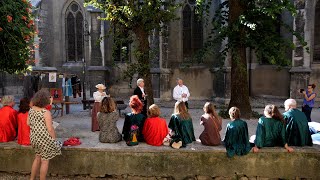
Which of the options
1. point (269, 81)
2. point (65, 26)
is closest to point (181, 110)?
point (269, 81)

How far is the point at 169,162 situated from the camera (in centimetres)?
548

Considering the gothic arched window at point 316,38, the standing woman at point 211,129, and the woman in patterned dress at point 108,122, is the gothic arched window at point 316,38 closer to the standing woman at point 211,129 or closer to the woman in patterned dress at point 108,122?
the standing woman at point 211,129

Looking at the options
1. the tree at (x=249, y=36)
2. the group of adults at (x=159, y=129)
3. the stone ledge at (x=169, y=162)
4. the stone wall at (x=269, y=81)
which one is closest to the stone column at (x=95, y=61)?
the tree at (x=249, y=36)

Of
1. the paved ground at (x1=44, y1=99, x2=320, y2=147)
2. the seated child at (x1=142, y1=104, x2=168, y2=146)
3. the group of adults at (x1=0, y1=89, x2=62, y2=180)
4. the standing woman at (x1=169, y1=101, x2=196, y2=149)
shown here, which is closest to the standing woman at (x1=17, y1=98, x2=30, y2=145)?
the group of adults at (x1=0, y1=89, x2=62, y2=180)

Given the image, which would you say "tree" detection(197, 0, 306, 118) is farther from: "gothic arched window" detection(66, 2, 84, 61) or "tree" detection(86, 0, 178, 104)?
"gothic arched window" detection(66, 2, 84, 61)

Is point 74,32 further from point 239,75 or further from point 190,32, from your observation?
point 239,75

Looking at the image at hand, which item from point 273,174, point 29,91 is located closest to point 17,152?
point 273,174

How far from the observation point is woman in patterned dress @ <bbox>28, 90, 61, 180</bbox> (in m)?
4.69

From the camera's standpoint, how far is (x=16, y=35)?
234 inches

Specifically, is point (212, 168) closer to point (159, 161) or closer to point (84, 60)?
point (159, 161)

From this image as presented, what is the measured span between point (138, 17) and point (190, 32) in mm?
7245

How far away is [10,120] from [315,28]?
14531 millimetres

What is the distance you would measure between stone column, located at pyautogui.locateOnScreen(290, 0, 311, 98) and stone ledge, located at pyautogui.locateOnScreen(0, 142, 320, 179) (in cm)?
945

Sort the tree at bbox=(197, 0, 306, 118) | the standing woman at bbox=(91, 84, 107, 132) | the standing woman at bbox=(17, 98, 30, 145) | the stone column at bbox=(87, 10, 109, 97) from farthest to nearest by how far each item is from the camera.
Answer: the stone column at bbox=(87, 10, 109, 97) < the tree at bbox=(197, 0, 306, 118) < the standing woman at bbox=(91, 84, 107, 132) < the standing woman at bbox=(17, 98, 30, 145)
